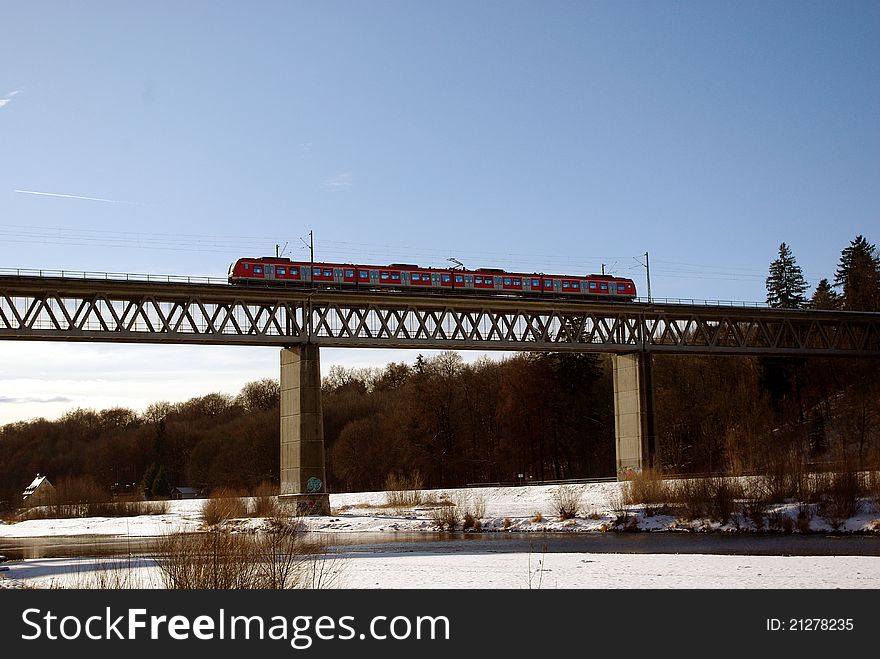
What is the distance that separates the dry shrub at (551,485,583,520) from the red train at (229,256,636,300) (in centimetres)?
1472

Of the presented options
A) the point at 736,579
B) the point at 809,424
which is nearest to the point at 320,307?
the point at 736,579

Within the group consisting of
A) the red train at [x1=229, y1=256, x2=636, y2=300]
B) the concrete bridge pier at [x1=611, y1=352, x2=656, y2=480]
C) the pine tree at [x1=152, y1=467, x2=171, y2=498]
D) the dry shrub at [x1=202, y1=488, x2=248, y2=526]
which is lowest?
the pine tree at [x1=152, y1=467, x2=171, y2=498]

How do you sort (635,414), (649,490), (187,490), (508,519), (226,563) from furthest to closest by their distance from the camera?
1. (187,490)
2. (635,414)
3. (508,519)
4. (649,490)
5. (226,563)

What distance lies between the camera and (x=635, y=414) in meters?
61.4

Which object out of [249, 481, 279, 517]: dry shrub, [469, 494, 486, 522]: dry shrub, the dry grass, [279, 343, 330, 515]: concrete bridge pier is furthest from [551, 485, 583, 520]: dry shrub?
the dry grass

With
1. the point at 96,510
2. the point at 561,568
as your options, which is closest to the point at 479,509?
the point at 561,568

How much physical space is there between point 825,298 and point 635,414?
44.6 meters

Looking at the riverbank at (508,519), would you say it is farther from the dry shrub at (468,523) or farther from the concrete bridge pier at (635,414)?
the concrete bridge pier at (635,414)

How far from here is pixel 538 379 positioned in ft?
295

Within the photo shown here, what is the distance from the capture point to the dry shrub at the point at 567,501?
45.3m

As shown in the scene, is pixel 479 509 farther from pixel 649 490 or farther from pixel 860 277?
pixel 860 277

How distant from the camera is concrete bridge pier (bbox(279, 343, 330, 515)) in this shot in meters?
51.6

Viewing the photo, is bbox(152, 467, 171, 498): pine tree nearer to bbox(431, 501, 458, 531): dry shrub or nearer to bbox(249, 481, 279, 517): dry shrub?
bbox(249, 481, 279, 517): dry shrub
